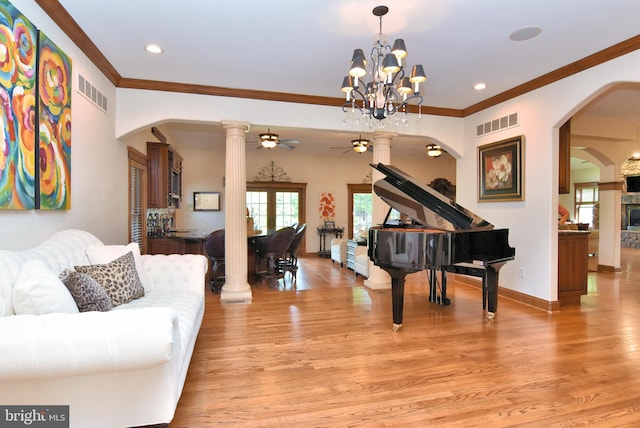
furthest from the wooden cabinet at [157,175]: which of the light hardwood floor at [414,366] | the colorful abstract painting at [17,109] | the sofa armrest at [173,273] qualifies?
the colorful abstract painting at [17,109]

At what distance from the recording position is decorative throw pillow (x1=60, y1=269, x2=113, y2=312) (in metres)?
2.12

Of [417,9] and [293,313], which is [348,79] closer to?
[417,9]

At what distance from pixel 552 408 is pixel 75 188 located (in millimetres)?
4109

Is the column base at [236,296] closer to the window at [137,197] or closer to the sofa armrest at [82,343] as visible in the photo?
the window at [137,197]

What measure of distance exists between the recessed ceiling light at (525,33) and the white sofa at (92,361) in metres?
3.60

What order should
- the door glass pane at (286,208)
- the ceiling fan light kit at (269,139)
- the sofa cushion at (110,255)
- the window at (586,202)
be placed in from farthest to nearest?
1. the window at (586,202)
2. the door glass pane at (286,208)
3. the ceiling fan light kit at (269,139)
4. the sofa cushion at (110,255)

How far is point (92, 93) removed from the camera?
3.47 m

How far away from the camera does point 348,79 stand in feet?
9.68

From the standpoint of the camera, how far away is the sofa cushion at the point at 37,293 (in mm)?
1720

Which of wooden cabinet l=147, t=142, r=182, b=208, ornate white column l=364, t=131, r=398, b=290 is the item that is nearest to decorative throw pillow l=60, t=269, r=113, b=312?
wooden cabinet l=147, t=142, r=182, b=208

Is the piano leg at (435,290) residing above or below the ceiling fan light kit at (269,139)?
below

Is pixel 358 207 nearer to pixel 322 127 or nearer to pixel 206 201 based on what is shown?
pixel 206 201

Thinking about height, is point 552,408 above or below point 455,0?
below

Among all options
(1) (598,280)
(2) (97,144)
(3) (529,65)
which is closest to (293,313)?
(2) (97,144)
